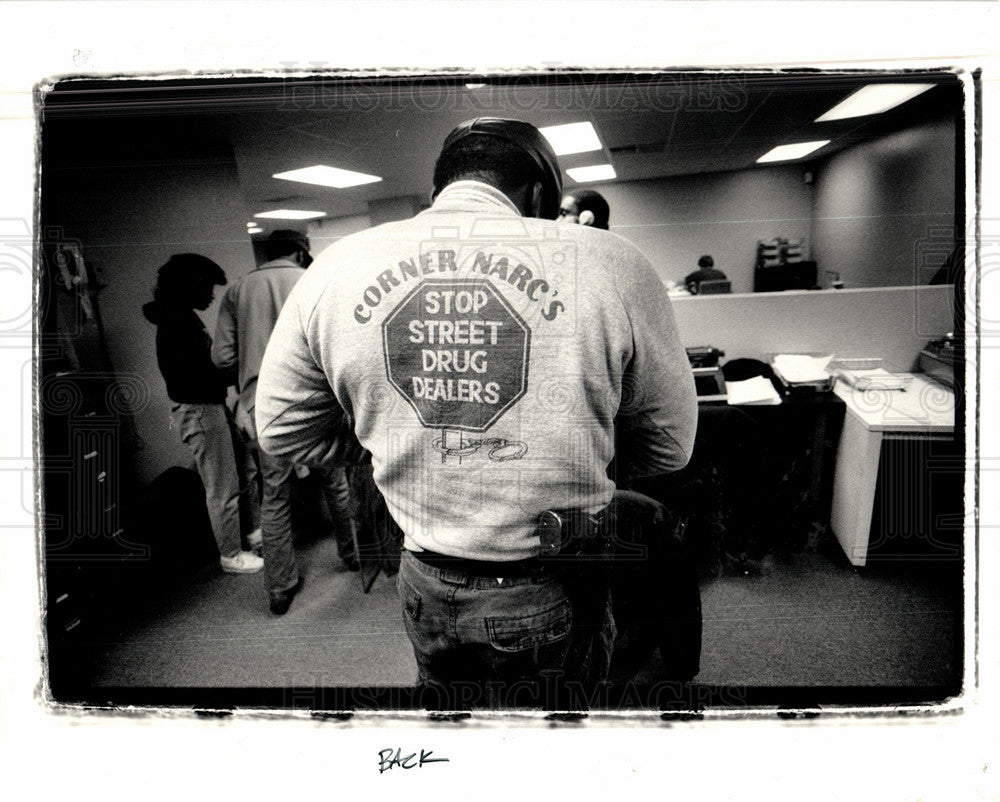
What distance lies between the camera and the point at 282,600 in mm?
988

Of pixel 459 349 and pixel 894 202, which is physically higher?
pixel 894 202

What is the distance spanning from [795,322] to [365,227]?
4.68 ft

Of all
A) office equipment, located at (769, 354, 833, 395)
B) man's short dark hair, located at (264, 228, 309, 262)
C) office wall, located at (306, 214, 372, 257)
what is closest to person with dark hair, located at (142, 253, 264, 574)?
man's short dark hair, located at (264, 228, 309, 262)

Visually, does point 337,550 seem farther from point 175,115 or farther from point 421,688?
point 175,115

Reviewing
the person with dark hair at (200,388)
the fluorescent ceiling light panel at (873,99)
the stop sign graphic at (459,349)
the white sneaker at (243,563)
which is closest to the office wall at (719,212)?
the fluorescent ceiling light panel at (873,99)

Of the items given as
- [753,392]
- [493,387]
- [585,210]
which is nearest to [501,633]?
[493,387]

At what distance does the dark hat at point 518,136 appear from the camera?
764 millimetres

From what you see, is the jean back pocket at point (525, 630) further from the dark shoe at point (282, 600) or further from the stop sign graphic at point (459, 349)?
the dark shoe at point (282, 600)

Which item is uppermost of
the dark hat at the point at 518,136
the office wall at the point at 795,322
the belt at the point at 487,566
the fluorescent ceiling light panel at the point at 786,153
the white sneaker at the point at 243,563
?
the fluorescent ceiling light panel at the point at 786,153

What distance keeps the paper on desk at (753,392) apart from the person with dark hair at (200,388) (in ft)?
4.01

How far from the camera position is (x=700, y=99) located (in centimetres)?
77

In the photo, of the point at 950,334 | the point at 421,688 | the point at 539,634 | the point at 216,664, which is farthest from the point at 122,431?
the point at 950,334

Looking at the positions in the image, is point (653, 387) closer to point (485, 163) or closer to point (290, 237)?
point (485, 163)

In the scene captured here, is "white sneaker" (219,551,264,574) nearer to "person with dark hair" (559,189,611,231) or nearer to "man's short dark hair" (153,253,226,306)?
"man's short dark hair" (153,253,226,306)
